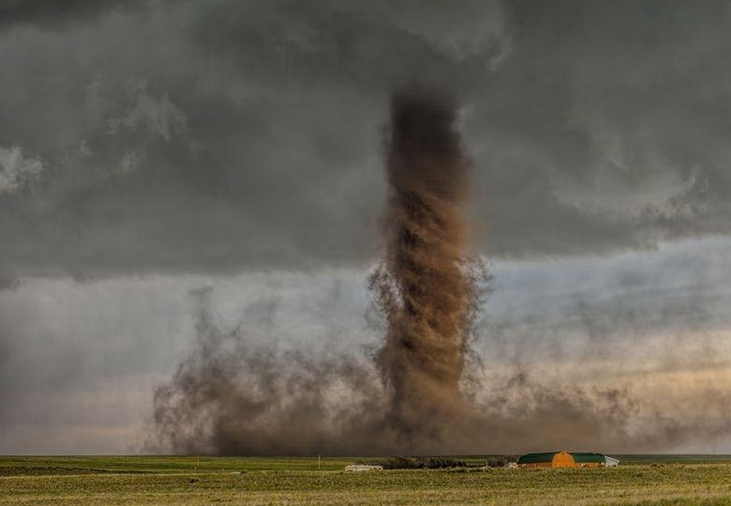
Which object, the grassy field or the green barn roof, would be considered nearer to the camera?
the grassy field

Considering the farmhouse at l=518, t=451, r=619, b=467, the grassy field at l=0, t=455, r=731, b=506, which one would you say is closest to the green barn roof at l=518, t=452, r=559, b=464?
the farmhouse at l=518, t=451, r=619, b=467

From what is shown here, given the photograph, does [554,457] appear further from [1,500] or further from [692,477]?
[1,500]

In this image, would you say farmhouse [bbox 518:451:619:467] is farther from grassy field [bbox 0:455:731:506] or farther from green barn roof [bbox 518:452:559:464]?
grassy field [bbox 0:455:731:506]

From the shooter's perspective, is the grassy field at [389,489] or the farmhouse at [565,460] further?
the farmhouse at [565,460]

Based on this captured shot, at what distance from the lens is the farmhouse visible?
11270 centimetres

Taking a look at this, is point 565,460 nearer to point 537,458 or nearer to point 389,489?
point 537,458

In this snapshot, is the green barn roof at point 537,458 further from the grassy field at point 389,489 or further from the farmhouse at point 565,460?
the grassy field at point 389,489

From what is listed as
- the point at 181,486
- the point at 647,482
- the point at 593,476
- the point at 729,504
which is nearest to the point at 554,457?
the point at 593,476

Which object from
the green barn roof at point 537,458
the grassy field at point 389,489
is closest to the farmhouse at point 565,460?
the green barn roof at point 537,458

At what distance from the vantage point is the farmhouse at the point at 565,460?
370ft

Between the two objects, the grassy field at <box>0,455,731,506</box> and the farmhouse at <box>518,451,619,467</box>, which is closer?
the grassy field at <box>0,455,731,506</box>

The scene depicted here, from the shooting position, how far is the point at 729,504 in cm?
4600

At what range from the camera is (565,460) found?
113312 millimetres

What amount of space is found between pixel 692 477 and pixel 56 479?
193 ft
